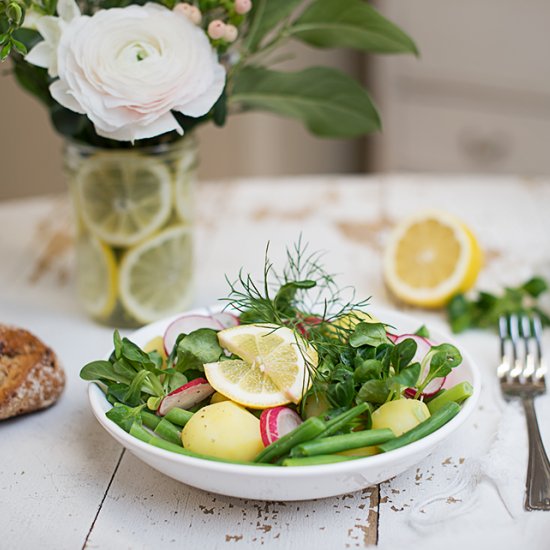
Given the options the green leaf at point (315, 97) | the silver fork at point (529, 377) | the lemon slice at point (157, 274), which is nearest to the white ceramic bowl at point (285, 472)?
the silver fork at point (529, 377)

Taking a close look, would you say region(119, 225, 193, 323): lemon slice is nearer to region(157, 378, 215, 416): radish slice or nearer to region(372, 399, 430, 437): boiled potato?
region(157, 378, 215, 416): radish slice

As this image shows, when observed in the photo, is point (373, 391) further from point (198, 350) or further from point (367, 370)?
point (198, 350)

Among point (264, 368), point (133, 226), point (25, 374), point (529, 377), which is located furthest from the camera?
point (133, 226)

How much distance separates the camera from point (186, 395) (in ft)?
2.69

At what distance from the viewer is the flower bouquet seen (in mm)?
956

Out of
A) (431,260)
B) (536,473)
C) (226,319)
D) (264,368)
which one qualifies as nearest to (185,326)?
(226,319)

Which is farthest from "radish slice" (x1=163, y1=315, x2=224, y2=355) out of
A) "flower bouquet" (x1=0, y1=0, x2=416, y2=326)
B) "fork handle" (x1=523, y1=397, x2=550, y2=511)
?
"fork handle" (x1=523, y1=397, x2=550, y2=511)

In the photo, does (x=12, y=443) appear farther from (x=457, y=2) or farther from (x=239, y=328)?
(x=457, y=2)

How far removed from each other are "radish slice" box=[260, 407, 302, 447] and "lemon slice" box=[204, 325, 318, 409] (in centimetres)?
1

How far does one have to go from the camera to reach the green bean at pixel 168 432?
79 centimetres

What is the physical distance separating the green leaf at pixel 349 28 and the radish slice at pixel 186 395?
0.57m

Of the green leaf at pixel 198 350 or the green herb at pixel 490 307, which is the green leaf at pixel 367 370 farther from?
the green herb at pixel 490 307

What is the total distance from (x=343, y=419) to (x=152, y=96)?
1.46 ft

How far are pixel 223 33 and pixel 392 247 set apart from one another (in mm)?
489
